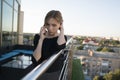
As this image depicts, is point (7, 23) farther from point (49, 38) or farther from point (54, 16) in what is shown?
point (54, 16)

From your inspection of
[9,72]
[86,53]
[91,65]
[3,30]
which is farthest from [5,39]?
[86,53]

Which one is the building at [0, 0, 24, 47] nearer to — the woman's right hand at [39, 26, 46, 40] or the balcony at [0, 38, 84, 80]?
the balcony at [0, 38, 84, 80]

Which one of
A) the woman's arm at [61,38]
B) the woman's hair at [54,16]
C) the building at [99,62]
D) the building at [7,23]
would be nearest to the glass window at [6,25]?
the building at [7,23]

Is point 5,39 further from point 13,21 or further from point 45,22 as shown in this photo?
point 45,22

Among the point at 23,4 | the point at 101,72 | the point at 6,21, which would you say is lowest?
the point at 101,72

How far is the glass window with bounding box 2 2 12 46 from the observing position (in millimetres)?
8656

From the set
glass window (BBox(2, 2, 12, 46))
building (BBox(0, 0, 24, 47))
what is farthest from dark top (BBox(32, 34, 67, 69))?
glass window (BBox(2, 2, 12, 46))

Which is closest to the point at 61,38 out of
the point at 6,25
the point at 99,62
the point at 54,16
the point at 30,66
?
the point at 54,16

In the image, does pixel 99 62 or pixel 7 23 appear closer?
pixel 7 23

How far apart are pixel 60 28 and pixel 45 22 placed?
0.25 metres

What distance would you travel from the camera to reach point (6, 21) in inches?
356

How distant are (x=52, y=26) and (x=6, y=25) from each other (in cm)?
702

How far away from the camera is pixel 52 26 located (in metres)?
2.27

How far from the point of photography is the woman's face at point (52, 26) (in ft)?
7.37
